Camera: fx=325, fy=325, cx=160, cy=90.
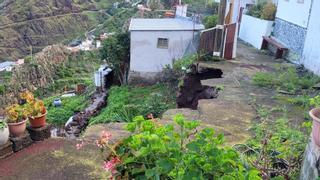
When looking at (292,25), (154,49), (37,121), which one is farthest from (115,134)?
(292,25)

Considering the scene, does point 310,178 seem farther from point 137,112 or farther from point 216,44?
point 216,44

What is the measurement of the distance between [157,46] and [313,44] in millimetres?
5915

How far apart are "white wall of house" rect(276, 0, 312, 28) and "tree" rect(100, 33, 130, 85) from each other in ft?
20.8

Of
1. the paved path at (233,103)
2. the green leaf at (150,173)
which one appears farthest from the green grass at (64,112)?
the green leaf at (150,173)

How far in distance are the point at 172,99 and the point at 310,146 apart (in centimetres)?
819

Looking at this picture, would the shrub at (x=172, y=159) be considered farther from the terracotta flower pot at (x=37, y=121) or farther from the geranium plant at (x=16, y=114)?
the terracotta flower pot at (x=37, y=121)

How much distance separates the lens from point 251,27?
50.2 ft

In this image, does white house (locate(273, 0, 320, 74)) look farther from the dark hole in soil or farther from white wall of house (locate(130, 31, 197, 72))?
white wall of house (locate(130, 31, 197, 72))

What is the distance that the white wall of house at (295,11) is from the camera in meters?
10.5

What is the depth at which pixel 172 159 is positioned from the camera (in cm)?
221

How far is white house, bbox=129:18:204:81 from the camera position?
13.0 m

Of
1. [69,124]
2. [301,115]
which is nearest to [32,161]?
[301,115]

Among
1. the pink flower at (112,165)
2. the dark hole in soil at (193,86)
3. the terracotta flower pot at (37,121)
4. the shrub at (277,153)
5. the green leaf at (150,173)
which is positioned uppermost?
the green leaf at (150,173)

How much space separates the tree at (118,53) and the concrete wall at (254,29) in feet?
18.7
